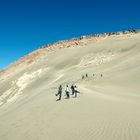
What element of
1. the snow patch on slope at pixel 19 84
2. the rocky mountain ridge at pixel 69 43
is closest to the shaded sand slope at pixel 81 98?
the snow patch on slope at pixel 19 84

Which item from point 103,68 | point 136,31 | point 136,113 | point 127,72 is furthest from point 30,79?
point 136,113

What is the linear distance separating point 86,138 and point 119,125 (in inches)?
79.6

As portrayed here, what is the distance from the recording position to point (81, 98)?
25.2 metres

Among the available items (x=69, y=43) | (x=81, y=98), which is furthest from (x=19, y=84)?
(x=81, y=98)

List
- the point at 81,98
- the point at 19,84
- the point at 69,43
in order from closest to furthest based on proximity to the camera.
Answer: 1. the point at 81,98
2. the point at 19,84
3. the point at 69,43

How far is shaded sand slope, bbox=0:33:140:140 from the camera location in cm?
1420

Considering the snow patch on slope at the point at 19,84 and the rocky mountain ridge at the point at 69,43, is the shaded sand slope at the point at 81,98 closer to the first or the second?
the snow patch on slope at the point at 19,84

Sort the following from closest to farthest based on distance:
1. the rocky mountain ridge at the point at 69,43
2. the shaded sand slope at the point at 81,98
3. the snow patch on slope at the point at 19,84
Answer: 1. the shaded sand slope at the point at 81,98
2. the snow patch on slope at the point at 19,84
3. the rocky mountain ridge at the point at 69,43

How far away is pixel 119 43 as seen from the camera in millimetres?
60531

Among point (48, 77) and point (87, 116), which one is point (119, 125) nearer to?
point (87, 116)

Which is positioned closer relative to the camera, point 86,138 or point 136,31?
point 86,138

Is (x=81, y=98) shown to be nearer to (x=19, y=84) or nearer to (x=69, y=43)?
(x=19, y=84)

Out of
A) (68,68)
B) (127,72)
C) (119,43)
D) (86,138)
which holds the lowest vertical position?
(86,138)

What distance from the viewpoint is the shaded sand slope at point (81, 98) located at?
14.2 metres
